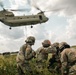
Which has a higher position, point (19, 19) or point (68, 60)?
point (19, 19)

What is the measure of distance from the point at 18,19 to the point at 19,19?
340 mm

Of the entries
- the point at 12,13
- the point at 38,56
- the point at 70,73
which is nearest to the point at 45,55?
the point at 38,56

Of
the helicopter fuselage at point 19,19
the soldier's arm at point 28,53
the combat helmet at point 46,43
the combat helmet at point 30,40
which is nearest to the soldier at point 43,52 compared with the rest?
the combat helmet at point 46,43

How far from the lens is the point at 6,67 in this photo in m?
13.9

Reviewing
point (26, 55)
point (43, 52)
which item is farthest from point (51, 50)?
point (26, 55)

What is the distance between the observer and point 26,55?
41.3 ft

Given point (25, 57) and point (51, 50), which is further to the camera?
point (51, 50)

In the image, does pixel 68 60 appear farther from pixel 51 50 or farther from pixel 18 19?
pixel 18 19

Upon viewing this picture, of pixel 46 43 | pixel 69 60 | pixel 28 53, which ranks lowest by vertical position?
pixel 69 60

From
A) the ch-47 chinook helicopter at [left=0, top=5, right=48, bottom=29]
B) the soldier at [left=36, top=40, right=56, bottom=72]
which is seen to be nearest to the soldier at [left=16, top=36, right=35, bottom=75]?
the soldier at [left=36, top=40, right=56, bottom=72]

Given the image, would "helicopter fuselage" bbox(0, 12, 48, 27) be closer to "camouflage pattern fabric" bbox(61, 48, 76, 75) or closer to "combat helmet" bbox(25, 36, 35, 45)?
"combat helmet" bbox(25, 36, 35, 45)

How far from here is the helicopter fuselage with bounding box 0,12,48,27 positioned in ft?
244

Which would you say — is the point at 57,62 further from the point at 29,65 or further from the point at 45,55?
the point at 29,65

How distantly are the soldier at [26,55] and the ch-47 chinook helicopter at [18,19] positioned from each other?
203ft
